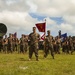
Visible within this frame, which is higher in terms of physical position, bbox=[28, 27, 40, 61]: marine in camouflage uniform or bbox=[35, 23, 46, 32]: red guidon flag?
bbox=[35, 23, 46, 32]: red guidon flag

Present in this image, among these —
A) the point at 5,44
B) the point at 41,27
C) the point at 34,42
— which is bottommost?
the point at 34,42

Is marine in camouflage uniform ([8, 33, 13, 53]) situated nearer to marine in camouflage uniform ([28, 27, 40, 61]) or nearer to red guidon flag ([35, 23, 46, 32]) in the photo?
red guidon flag ([35, 23, 46, 32])

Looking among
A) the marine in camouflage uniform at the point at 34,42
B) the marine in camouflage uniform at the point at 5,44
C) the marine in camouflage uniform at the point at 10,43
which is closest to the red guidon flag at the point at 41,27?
the marine in camouflage uniform at the point at 34,42

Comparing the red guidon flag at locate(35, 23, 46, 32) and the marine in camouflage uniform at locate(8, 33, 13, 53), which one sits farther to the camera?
the marine in camouflage uniform at locate(8, 33, 13, 53)

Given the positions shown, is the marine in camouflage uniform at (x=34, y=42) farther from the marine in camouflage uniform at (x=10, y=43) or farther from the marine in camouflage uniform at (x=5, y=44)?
the marine in camouflage uniform at (x=5, y=44)

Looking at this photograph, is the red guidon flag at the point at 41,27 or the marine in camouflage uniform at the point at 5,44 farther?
the marine in camouflage uniform at the point at 5,44

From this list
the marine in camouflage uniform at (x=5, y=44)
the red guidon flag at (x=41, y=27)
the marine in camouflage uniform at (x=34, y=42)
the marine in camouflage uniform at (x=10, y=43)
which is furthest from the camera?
the marine in camouflage uniform at (x=5, y=44)

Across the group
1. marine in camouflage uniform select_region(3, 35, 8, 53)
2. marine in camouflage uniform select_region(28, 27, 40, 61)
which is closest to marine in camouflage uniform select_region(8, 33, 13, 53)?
marine in camouflage uniform select_region(3, 35, 8, 53)

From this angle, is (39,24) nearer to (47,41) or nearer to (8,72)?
(47,41)

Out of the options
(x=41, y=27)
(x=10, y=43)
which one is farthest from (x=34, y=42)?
(x=10, y=43)

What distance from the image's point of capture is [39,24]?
76.8ft

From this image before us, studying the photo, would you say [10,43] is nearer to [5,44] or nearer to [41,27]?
[5,44]

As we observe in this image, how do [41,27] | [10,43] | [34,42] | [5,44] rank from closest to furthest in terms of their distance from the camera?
[34,42]
[41,27]
[10,43]
[5,44]

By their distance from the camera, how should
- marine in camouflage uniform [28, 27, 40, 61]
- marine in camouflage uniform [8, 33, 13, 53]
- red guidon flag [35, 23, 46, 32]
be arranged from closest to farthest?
marine in camouflage uniform [28, 27, 40, 61] < red guidon flag [35, 23, 46, 32] < marine in camouflage uniform [8, 33, 13, 53]
